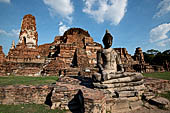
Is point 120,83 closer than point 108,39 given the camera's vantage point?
Yes

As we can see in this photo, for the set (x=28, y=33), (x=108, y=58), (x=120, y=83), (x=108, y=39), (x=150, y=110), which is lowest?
(x=150, y=110)

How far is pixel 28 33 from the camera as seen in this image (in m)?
16.3

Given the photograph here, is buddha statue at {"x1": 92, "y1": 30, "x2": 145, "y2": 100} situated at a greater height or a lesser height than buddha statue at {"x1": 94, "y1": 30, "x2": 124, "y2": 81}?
lesser

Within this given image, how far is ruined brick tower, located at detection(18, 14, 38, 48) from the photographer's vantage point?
16.2 meters

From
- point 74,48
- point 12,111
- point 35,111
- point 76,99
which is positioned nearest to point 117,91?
point 76,99

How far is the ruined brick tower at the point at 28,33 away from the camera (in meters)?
16.2

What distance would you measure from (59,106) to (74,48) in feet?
A: 34.5

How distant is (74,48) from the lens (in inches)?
524

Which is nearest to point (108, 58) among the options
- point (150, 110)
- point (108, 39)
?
point (108, 39)

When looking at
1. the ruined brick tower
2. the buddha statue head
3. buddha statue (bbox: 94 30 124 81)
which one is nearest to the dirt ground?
buddha statue (bbox: 94 30 124 81)

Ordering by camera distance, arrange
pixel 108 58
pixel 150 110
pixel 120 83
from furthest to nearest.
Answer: pixel 108 58 → pixel 120 83 → pixel 150 110

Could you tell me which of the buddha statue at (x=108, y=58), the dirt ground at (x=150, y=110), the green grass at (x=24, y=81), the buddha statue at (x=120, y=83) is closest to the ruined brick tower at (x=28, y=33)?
the green grass at (x=24, y=81)

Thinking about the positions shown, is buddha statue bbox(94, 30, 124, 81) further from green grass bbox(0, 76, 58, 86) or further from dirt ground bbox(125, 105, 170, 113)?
green grass bbox(0, 76, 58, 86)

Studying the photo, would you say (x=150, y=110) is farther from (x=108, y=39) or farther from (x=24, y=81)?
(x=24, y=81)
